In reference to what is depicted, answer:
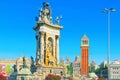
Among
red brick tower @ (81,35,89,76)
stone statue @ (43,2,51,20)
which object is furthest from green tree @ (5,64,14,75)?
stone statue @ (43,2,51,20)

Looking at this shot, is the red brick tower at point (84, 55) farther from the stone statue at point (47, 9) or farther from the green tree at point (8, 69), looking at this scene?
the stone statue at point (47, 9)

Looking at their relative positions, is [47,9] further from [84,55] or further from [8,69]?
[8,69]

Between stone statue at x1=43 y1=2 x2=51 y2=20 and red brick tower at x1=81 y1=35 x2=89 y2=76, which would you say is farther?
red brick tower at x1=81 y1=35 x2=89 y2=76

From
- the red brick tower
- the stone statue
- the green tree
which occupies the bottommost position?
the green tree

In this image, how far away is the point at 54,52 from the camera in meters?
79.7

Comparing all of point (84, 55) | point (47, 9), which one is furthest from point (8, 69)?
point (47, 9)

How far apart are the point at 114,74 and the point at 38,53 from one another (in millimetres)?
86183

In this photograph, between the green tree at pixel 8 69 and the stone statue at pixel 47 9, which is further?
the green tree at pixel 8 69

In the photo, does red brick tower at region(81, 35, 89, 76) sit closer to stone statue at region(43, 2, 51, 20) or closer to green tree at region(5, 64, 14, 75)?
green tree at region(5, 64, 14, 75)

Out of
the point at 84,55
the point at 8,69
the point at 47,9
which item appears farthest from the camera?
the point at 8,69

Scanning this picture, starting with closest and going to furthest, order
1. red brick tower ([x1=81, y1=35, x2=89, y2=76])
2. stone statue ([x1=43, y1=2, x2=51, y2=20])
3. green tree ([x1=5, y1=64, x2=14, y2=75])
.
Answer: stone statue ([x1=43, y1=2, x2=51, y2=20])
red brick tower ([x1=81, y1=35, x2=89, y2=76])
green tree ([x1=5, y1=64, x2=14, y2=75])

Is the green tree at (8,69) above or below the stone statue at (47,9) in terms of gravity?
below

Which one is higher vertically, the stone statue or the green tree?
the stone statue

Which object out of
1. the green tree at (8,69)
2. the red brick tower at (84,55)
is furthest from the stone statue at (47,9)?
the green tree at (8,69)
